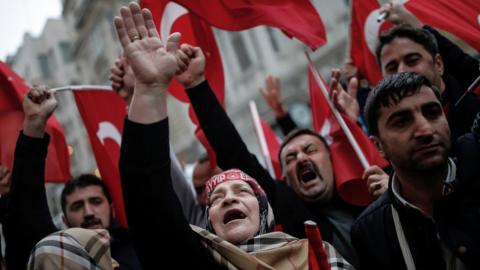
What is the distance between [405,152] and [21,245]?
6.66ft

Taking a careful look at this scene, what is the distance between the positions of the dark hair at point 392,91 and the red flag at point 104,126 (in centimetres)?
215

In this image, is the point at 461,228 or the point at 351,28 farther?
the point at 351,28

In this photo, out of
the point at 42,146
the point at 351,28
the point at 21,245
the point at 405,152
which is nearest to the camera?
the point at 405,152

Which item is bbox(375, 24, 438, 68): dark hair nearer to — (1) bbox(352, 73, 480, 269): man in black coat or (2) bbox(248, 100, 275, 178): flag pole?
(1) bbox(352, 73, 480, 269): man in black coat

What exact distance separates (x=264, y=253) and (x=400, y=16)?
216 centimetres

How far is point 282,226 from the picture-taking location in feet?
9.28

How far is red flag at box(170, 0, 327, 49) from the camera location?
11.7ft

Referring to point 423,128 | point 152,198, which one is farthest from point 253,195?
point 423,128

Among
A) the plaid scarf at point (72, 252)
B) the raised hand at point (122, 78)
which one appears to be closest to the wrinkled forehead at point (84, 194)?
the raised hand at point (122, 78)

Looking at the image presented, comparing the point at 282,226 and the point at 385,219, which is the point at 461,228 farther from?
the point at 282,226

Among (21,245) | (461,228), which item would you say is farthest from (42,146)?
(461,228)

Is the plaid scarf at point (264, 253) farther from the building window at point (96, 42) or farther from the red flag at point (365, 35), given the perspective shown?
the building window at point (96, 42)

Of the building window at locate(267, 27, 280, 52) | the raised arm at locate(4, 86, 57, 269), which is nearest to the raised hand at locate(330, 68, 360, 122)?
the raised arm at locate(4, 86, 57, 269)

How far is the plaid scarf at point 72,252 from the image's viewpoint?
1.75 meters
